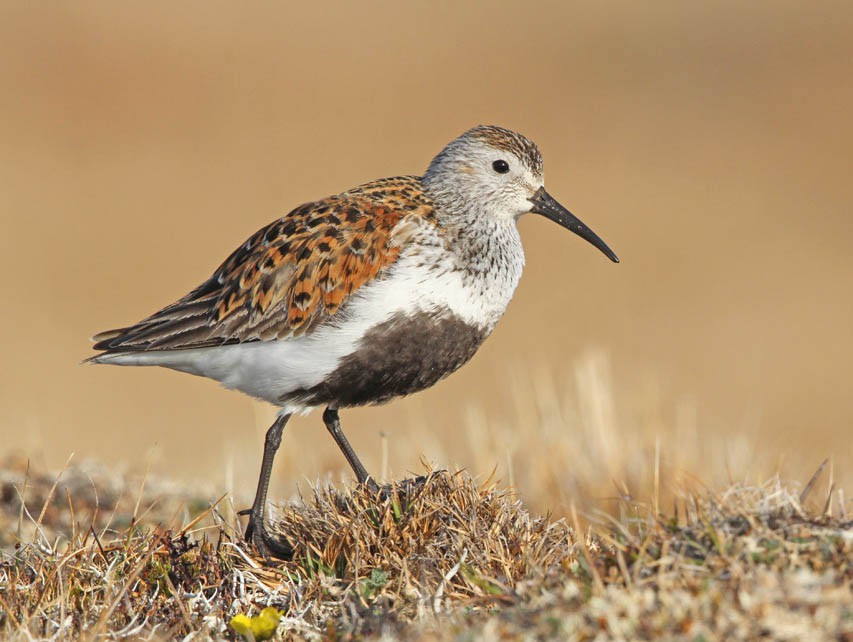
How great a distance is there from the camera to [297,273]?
606 cm

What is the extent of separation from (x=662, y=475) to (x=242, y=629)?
3725 millimetres

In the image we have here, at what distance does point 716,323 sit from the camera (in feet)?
52.1

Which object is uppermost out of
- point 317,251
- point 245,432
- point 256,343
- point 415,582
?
point 317,251

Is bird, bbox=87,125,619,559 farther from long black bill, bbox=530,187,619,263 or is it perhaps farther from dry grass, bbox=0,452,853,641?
dry grass, bbox=0,452,853,641

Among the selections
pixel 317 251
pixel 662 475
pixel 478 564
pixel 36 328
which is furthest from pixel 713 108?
pixel 478 564

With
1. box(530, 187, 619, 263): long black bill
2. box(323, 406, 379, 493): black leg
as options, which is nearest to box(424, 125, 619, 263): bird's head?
box(530, 187, 619, 263): long black bill

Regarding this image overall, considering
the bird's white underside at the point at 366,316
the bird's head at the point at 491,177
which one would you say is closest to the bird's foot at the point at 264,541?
the bird's white underside at the point at 366,316

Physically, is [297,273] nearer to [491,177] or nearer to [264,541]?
[491,177]

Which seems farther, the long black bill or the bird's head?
the long black bill

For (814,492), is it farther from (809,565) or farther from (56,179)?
(56,179)

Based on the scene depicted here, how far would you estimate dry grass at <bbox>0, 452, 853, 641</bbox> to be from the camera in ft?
11.7

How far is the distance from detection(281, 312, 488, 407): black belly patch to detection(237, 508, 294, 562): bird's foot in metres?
0.77

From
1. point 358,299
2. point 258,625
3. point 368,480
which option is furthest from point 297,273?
point 258,625

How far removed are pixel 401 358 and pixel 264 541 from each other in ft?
3.55
